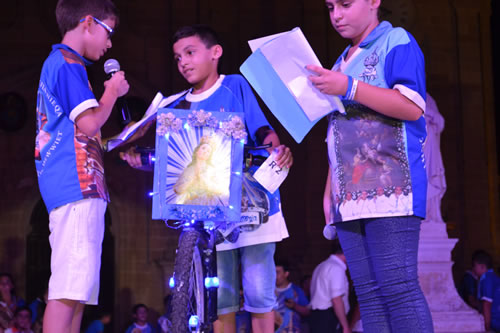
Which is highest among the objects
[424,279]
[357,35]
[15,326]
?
[357,35]

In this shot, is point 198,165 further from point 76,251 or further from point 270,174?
point 76,251

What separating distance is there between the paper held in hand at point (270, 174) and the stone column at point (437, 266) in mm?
4239

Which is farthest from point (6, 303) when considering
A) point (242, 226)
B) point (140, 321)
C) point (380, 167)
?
point (380, 167)

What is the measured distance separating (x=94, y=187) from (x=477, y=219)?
438 inches

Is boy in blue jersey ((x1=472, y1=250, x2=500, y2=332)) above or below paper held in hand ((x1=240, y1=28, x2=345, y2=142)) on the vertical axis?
below

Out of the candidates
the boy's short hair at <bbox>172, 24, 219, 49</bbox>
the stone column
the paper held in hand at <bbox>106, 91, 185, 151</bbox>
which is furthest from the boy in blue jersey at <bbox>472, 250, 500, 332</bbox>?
the paper held in hand at <bbox>106, 91, 185, 151</bbox>

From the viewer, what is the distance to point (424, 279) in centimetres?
748

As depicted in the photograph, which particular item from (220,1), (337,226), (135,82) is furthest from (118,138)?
(220,1)

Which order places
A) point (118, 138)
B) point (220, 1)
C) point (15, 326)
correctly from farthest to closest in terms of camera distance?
point (220, 1) < point (15, 326) < point (118, 138)

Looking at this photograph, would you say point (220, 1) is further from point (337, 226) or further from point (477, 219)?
point (337, 226)

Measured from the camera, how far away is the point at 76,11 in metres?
3.04

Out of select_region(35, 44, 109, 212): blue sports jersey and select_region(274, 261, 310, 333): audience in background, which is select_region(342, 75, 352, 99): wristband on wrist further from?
select_region(274, 261, 310, 333): audience in background

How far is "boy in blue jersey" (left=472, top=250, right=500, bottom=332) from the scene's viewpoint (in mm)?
7605

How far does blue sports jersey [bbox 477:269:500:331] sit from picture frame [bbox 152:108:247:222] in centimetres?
543
